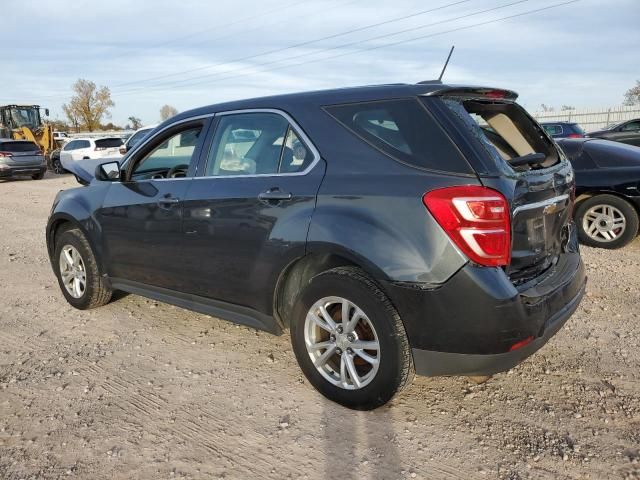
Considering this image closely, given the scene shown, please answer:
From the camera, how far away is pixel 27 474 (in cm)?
245

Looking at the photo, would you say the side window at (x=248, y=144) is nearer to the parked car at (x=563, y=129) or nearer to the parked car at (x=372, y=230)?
the parked car at (x=372, y=230)

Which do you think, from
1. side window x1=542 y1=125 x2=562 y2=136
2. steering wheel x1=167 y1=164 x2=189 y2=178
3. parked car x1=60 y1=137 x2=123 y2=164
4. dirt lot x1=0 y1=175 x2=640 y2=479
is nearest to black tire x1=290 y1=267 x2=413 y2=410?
dirt lot x1=0 y1=175 x2=640 y2=479

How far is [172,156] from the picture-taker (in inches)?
160

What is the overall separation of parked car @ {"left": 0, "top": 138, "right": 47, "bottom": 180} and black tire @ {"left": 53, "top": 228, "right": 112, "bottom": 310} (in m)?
16.6

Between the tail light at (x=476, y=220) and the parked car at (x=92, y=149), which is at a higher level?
the parked car at (x=92, y=149)

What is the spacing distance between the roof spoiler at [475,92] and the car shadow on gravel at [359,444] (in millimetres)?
1792

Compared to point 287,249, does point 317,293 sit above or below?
below

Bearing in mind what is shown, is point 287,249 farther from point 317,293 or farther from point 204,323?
point 204,323

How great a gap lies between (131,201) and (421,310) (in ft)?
8.22

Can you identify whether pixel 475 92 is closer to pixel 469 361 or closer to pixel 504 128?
pixel 504 128

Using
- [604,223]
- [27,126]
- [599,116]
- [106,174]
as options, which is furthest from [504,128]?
[27,126]

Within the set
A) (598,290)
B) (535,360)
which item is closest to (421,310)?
(535,360)

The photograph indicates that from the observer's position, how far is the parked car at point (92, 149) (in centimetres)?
2031

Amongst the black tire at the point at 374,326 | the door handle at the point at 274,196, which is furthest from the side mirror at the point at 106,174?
the black tire at the point at 374,326
